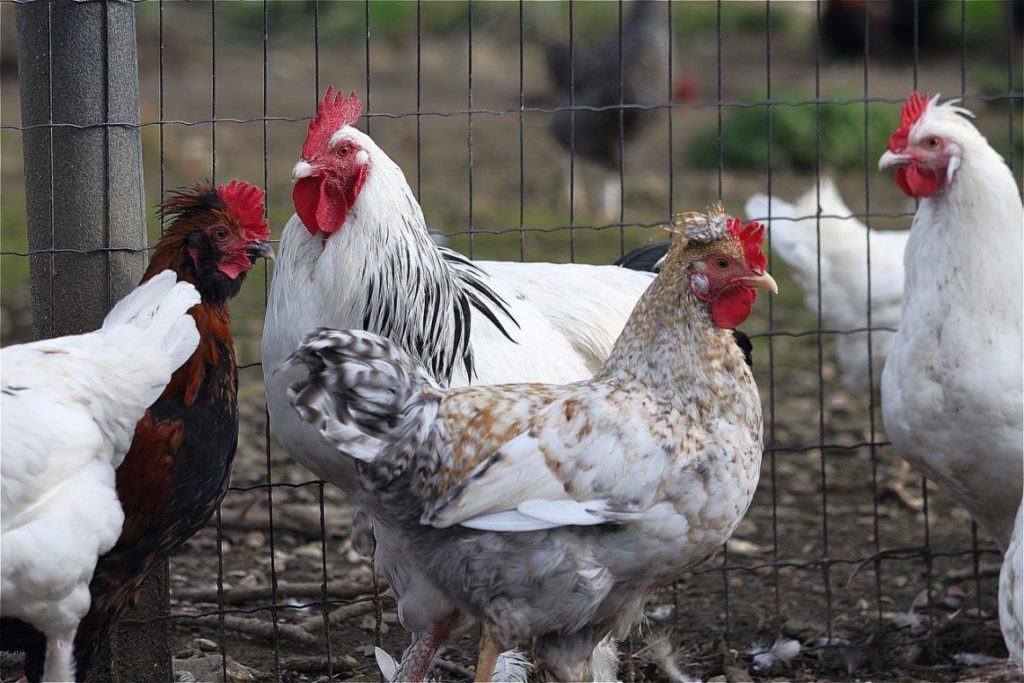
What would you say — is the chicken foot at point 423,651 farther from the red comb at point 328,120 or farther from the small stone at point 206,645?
the red comb at point 328,120

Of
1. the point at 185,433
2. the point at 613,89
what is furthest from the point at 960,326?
the point at 613,89

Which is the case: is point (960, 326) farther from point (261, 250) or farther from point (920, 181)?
point (261, 250)

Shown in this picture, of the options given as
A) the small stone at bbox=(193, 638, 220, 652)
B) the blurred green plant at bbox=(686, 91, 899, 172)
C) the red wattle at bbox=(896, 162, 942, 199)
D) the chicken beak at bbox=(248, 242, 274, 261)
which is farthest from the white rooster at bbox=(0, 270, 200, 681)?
the blurred green plant at bbox=(686, 91, 899, 172)

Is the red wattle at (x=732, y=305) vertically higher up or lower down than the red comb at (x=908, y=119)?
lower down

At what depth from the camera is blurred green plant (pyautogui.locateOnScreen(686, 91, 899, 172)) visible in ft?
45.0

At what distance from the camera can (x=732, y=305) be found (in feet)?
11.1

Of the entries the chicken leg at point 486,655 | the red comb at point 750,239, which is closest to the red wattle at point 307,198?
the red comb at point 750,239

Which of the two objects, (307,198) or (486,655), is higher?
(307,198)

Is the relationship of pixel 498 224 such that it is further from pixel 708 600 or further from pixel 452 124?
pixel 708 600

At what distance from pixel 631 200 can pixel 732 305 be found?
9.46m

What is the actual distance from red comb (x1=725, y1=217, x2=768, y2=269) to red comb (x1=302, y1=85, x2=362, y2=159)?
4.12ft

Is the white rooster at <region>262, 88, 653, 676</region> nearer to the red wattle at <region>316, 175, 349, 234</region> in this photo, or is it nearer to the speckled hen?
the red wattle at <region>316, 175, 349, 234</region>

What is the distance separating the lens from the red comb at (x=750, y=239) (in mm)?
3389

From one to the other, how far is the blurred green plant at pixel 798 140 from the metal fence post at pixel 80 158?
10.2 metres
